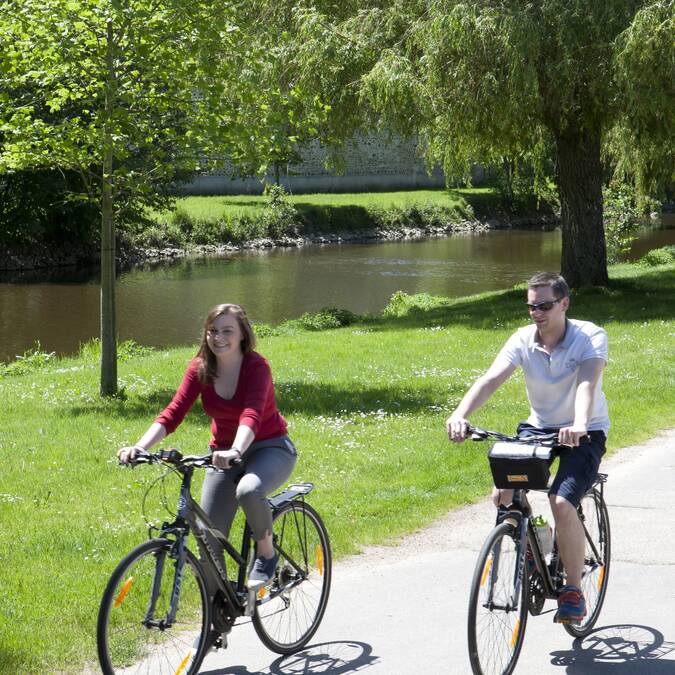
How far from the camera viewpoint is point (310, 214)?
54250mm

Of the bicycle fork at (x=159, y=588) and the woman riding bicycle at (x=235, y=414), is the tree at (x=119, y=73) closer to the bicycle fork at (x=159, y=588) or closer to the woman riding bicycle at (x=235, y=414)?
the woman riding bicycle at (x=235, y=414)

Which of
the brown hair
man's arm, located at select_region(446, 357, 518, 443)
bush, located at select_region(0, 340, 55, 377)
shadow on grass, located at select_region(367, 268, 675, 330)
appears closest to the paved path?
man's arm, located at select_region(446, 357, 518, 443)

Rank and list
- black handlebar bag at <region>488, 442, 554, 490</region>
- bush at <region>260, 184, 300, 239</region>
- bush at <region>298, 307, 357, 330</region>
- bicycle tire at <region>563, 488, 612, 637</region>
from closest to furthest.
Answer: black handlebar bag at <region>488, 442, 554, 490</region>
bicycle tire at <region>563, 488, 612, 637</region>
bush at <region>298, 307, 357, 330</region>
bush at <region>260, 184, 300, 239</region>

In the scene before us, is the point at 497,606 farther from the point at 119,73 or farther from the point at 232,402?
the point at 119,73

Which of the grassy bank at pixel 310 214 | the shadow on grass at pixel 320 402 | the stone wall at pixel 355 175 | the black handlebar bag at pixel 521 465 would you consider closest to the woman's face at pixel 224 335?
the black handlebar bag at pixel 521 465

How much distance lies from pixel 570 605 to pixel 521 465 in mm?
744

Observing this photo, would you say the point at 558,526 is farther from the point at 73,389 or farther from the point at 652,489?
the point at 73,389

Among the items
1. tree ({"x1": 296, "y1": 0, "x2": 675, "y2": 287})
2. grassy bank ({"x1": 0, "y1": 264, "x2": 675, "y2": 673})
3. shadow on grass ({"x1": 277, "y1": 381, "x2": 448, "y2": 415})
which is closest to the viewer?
grassy bank ({"x1": 0, "y1": 264, "x2": 675, "y2": 673})

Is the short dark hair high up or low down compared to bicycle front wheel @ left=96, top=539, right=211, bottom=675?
up

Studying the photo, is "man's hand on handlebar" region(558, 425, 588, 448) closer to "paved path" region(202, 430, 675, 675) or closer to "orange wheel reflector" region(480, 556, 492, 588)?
"orange wheel reflector" region(480, 556, 492, 588)

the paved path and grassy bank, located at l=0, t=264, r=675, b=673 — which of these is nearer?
the paved path

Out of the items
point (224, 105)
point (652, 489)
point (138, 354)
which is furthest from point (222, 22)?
point (138, 354)

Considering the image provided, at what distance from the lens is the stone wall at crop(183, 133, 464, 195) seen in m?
62.4

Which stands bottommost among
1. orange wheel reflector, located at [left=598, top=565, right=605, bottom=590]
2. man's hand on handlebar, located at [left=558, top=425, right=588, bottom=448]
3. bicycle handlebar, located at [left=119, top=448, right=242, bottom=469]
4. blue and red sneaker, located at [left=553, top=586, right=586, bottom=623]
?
orange wheel reflector, located at [left=598, top=565, right=605, bottom=590]
